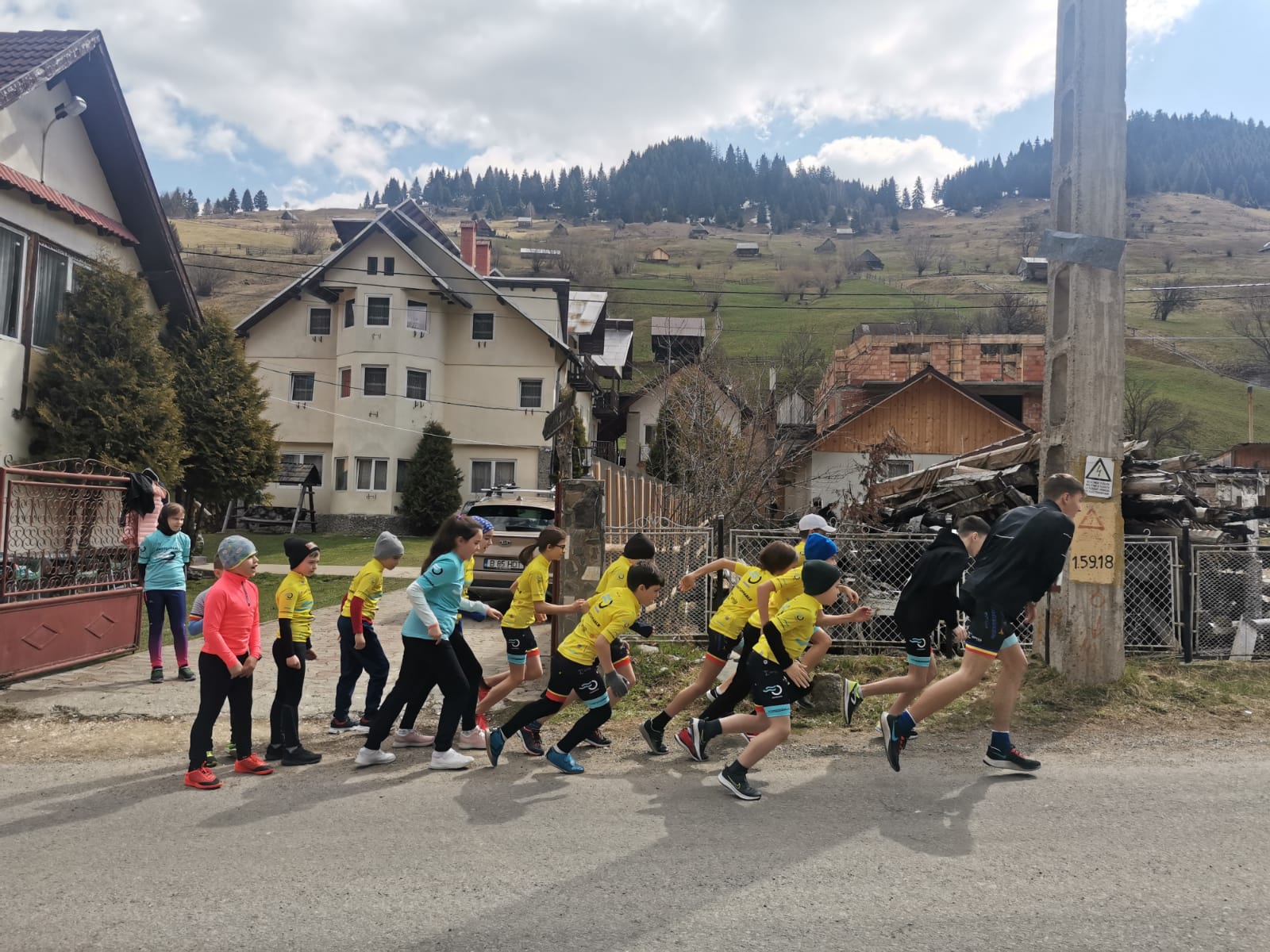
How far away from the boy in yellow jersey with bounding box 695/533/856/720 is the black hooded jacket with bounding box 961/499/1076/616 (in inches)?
38.2

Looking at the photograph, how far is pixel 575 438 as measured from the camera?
3459 centimetres

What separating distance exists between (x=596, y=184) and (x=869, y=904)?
19697cm

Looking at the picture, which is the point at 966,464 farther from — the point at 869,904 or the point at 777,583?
the point at 869,904

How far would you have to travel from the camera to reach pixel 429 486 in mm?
31891

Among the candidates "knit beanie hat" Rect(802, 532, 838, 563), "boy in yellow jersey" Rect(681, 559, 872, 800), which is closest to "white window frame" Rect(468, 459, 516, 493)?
"knit beanie hat" Rect(802, 532, 838, 563)

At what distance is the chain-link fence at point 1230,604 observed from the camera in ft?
29.8

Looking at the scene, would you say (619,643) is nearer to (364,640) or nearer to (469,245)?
(364,640)

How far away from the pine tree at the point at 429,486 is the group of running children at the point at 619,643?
2519cm

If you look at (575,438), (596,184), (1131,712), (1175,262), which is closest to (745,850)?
(1131,712)

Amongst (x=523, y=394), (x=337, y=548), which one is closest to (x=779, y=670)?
(x=337, y=548)

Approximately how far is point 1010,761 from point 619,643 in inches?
108

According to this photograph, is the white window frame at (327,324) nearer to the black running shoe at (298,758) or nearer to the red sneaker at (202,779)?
the black running shoe at (298,758)

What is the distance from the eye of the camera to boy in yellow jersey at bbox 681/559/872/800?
17.5ft

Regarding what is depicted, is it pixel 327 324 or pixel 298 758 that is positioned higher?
pixel 327 324
